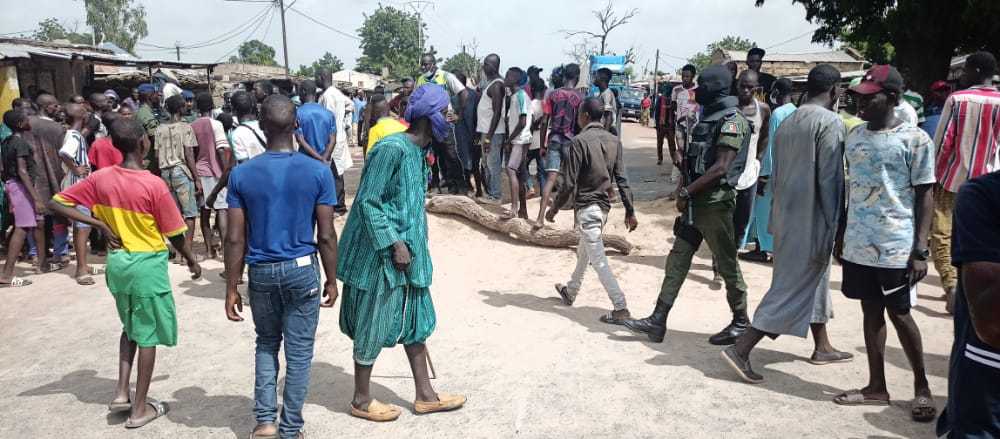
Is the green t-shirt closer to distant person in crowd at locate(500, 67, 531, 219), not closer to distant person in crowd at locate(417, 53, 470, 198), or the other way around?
distant person in crowd at locate(500, 67, 531, 219)

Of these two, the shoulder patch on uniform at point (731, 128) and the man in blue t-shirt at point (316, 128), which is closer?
the shoulder patch on uniform at point (731, 128)

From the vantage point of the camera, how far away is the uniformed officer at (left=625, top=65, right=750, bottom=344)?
4418 millimetres

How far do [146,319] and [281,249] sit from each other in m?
1.03

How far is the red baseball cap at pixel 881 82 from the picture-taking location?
3.52 meters

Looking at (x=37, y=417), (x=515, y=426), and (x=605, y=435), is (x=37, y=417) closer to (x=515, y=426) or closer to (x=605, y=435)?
(x=515, y=426)

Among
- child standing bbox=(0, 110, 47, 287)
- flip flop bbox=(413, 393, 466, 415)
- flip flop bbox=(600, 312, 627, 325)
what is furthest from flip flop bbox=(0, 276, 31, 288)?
flip flop bbox=(600, 312, 627, 325)

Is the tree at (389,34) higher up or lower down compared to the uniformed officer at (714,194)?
higher up

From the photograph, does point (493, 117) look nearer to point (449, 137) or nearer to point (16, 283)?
point (449, 137)

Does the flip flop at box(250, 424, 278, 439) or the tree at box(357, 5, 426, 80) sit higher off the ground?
the tree at box(357, 5, 426, 80)

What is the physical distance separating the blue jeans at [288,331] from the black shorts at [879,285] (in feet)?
9.47

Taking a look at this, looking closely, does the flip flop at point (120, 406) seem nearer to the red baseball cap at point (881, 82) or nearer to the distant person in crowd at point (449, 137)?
the red baseball cap at point (881, 82)

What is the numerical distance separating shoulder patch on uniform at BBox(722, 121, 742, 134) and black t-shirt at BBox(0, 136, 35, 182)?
661 cm

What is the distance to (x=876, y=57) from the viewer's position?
2275 cm

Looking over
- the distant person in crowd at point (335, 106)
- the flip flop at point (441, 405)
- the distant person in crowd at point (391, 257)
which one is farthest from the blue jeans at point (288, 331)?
the distant person in crowd at point (335, 106)
